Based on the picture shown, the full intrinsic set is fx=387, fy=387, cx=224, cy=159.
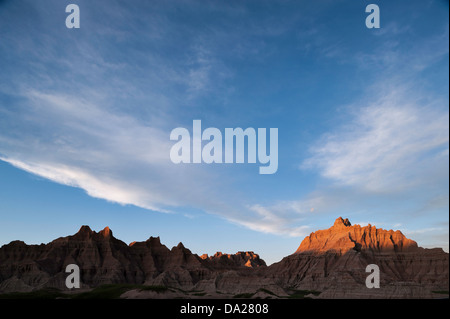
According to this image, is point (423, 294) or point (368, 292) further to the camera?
point (368, 292)
